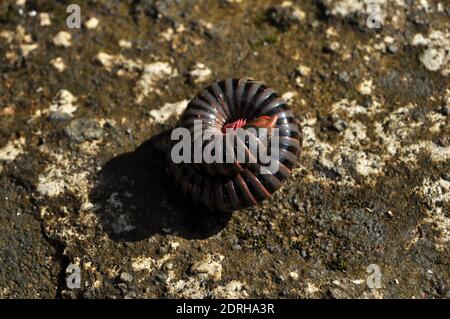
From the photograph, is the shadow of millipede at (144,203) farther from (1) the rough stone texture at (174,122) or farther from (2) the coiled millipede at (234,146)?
(2) the coiled millipede at (234,146)

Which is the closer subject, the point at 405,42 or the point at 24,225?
the point at 24,225

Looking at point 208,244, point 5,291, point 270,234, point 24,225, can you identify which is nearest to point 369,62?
point 270,234

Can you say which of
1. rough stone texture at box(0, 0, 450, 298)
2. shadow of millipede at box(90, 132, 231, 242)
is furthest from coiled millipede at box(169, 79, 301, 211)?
rough stone texture at box(0, 0, 450, 298)

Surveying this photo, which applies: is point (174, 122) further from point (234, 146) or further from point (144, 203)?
point (234, 146)

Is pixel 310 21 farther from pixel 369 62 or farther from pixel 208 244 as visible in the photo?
pixel 208 244

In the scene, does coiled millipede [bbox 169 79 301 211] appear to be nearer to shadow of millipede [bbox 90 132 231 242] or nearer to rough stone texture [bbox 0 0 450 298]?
shadow of millipede [bbox 90 132 231 242]

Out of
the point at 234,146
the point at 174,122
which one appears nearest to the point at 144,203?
the point at 174,122

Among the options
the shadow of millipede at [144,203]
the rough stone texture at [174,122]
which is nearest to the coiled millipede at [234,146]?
the shadow of millipede at [144,203]
